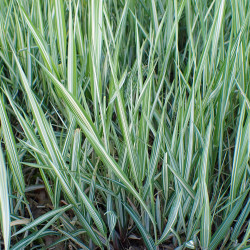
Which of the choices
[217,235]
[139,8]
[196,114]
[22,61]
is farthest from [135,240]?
[139,8]

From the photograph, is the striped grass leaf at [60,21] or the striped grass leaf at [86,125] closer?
the striped grass leaf at [86,125]

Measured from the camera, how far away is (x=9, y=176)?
2.33ft

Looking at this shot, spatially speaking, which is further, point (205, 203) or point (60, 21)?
point (60, 21)

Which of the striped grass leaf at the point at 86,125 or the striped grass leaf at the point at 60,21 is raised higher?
the striped grass leaf at the point at 60,21

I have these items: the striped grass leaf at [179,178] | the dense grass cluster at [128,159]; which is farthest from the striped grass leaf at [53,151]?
the striped grass leaf at [179,178]

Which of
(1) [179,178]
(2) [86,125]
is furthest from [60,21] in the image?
(1) [179,178]

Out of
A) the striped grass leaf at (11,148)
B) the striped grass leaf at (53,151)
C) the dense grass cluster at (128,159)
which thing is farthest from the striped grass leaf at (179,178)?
the striped grass leaf at (11,148)

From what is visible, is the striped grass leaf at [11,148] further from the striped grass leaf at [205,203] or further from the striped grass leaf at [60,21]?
the striped grass leaf at [205,203]

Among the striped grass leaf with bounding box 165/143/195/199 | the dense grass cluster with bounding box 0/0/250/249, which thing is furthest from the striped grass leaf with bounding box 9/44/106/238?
the striped grass leaf with bounding box 165/143/195/199

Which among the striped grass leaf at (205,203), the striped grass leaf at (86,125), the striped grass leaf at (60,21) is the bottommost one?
the striped grass leaf at (205,203)

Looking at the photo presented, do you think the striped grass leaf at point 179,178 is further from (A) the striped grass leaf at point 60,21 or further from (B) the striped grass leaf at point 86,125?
(A) the striped grass leaf at point 60,21

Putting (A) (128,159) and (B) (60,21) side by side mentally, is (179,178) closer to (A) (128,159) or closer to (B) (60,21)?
(A) (128,159)

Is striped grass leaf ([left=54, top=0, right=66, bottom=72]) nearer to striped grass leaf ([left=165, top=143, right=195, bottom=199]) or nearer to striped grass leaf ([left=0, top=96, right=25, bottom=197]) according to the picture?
striped grass leaf ([left=0, top=96, right=25, bottom=197])

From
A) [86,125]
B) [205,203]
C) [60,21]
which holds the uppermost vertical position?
[60,21]
